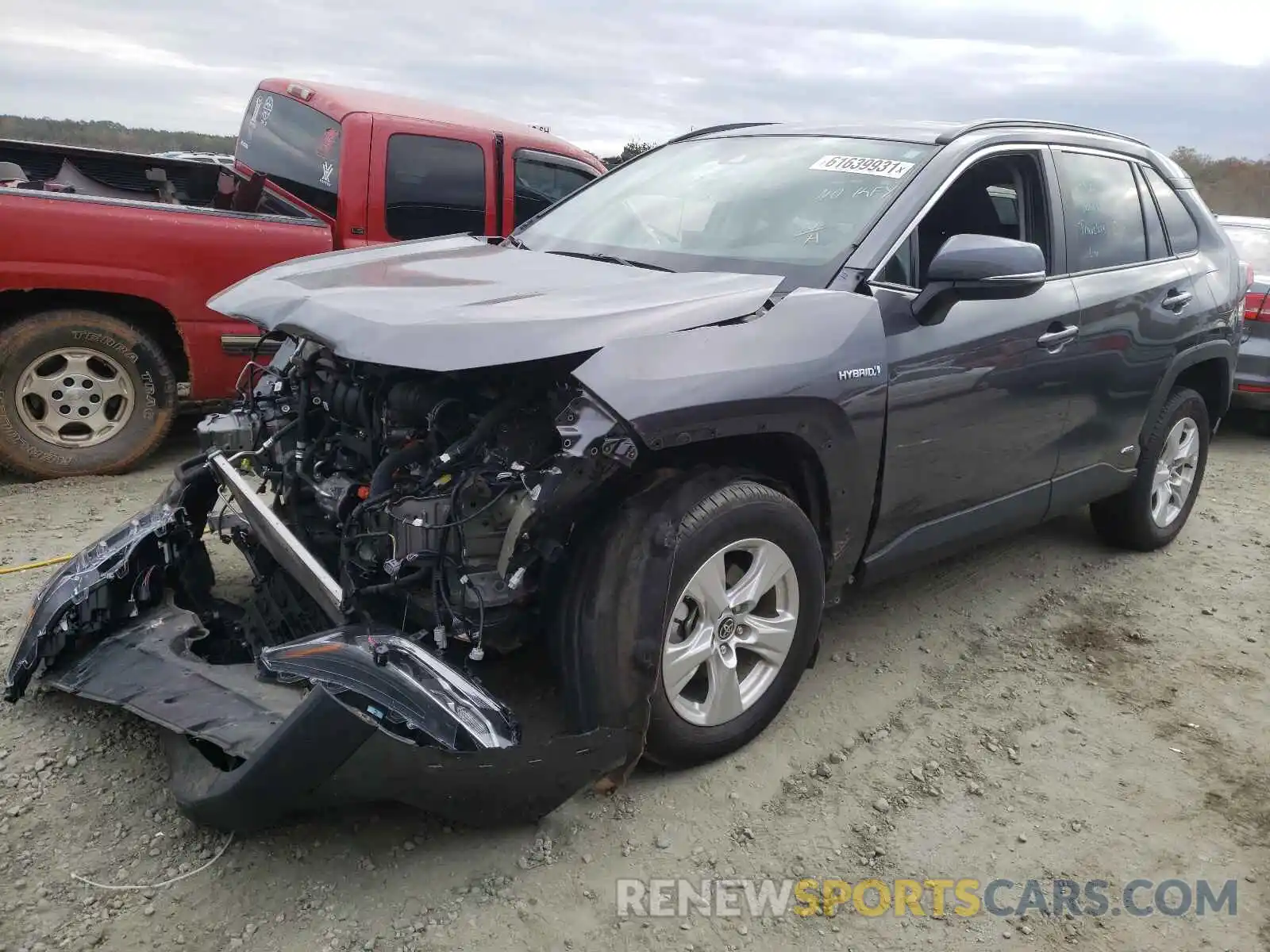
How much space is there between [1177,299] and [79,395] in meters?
5.39

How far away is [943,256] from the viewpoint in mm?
2980

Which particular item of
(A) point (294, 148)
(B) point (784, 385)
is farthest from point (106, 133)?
(B) point (784, 385)

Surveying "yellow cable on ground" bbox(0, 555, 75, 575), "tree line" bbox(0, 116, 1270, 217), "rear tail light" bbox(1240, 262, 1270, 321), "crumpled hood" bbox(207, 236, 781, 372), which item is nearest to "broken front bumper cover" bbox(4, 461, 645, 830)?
"crumpled hood" bbox(207, 236, 781, 372)

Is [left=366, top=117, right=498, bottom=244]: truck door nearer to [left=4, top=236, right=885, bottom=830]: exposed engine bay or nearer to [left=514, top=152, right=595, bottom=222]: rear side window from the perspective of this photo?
[left=514, top=152, right=595, bottom=222]: rear side window

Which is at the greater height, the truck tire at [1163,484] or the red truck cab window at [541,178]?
the red truck cab window at [541,178]

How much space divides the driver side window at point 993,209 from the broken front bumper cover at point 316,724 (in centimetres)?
194

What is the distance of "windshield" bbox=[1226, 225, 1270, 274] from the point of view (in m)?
7.69

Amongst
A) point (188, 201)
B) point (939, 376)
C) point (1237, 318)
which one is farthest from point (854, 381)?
point (188, 201)

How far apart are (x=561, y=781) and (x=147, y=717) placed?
1.12 m

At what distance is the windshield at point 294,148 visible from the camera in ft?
19.1

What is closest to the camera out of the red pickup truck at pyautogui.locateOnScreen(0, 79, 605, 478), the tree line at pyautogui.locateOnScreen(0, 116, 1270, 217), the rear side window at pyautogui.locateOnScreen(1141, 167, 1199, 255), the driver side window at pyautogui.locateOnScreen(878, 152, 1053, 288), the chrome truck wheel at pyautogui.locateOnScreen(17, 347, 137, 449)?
the driver side window at pyautogui.locateOnScreen(878, 152, 1053, 288)

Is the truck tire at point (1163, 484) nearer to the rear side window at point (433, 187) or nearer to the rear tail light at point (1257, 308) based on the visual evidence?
the rear tail light at point (1257, 308)

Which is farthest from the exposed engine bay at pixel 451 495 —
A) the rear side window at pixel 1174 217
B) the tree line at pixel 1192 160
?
the tree line at pixel 1192 160

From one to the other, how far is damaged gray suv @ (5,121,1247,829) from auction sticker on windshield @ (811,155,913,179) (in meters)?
0.01
